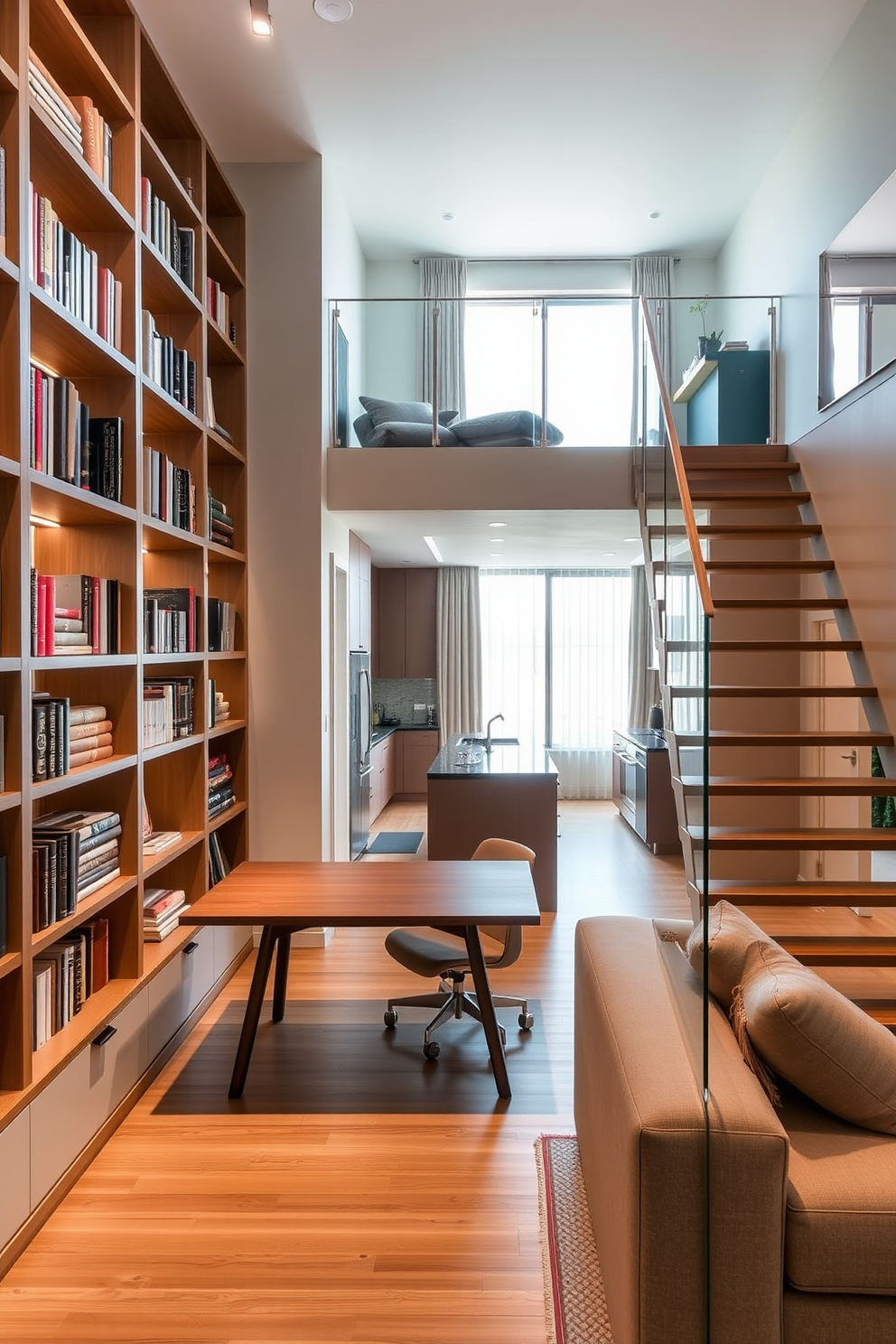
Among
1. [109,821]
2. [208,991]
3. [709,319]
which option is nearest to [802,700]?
[709,319]

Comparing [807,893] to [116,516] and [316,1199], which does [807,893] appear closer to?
[316,1199]

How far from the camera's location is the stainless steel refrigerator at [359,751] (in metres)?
6.21

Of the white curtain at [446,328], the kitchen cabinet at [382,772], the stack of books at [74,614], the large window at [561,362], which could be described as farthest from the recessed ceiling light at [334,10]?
the kitchen cabinet at [382,772]

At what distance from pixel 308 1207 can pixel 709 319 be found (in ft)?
22.3

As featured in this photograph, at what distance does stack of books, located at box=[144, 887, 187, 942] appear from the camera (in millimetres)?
3543

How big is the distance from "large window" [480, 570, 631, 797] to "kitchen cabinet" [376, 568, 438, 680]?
61 centimetres

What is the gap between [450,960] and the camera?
3475mm

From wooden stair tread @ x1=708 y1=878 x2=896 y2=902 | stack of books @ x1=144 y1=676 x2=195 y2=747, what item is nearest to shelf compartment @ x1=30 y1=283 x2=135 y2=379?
stack of books @ x1=144 y1=676 x2=195 y2=747

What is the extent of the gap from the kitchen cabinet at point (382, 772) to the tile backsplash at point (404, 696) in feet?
1.01

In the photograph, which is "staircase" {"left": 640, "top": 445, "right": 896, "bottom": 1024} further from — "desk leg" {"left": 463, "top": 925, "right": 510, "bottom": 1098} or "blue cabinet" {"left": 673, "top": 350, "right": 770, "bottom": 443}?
"desk leg" {"left": 463, "top": 925, "right": 510, "bottom": 1098}

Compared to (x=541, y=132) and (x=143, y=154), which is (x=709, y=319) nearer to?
(x=541, y=132)

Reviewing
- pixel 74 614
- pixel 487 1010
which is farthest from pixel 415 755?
pixel 74 614

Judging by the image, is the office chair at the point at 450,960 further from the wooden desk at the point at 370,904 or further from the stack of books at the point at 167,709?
the stack of books at the point at 167,709

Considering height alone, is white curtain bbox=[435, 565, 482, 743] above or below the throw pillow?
below
